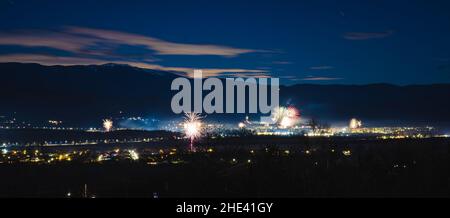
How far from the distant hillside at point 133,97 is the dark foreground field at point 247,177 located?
7273cm

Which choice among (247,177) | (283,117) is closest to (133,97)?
(283,117)

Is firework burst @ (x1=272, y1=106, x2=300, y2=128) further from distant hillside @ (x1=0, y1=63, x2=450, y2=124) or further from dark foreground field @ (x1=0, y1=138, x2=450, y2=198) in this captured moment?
dark foreground field @ (x1=0, y1=138, x2=450, y2=198)

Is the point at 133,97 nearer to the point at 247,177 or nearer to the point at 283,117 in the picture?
the point at 283,117

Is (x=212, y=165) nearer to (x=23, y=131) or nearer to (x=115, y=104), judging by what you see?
(x=23, y=131)

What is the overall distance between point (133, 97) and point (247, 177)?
125801 mm

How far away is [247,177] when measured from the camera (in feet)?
102

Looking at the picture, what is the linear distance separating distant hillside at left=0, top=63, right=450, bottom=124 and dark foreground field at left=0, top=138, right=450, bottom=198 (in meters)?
72.7

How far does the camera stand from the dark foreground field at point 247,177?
28234 mm

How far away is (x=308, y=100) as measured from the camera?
510ft

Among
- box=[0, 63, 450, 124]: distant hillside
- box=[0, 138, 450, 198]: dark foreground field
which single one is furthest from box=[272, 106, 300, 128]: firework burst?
box=[0, 138, 450, 198]: dark foreground field

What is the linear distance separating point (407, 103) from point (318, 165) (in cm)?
11265

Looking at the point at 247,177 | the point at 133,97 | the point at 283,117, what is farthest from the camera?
the point at 133,97
